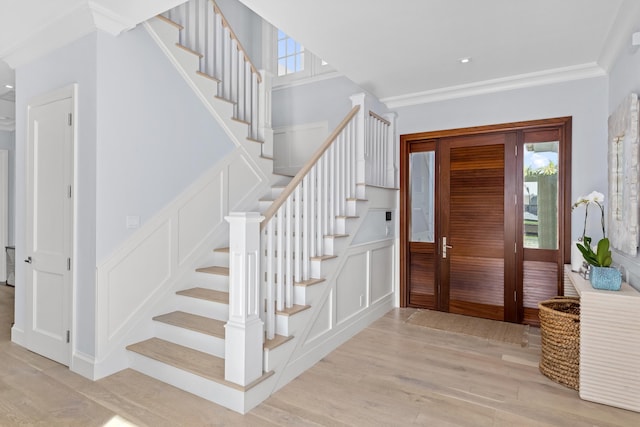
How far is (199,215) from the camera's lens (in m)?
3.45

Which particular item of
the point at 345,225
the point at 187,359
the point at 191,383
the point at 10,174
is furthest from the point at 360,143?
the point at 10,174

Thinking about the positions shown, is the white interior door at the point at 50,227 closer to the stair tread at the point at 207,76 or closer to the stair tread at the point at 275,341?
the stair tread at the point at 207,76

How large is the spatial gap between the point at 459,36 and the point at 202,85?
7.76 ft

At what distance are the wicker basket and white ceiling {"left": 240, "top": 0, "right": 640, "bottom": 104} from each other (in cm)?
218

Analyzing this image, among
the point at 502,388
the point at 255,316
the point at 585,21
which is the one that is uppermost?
the point at 585,21

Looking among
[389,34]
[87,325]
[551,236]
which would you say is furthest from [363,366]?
[389,34]

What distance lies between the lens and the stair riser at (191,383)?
227cm

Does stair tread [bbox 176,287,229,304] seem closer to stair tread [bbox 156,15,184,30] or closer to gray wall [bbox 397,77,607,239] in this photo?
stair tread [bbox 156,15,184,30]

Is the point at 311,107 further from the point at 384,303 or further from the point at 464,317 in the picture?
the point at 464,317

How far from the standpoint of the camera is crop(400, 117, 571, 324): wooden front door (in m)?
3.88

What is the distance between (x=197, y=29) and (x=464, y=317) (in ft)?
14.2

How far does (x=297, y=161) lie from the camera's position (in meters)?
5.21

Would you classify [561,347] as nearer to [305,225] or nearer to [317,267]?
[317,267]

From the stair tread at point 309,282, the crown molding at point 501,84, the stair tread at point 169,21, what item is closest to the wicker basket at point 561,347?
the stair tread at point 309,282
